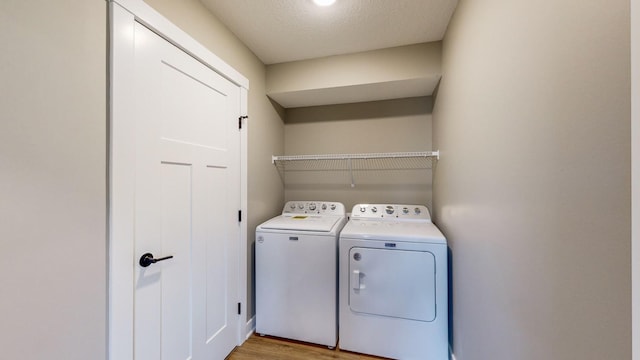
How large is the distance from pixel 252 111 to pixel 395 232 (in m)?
1.56

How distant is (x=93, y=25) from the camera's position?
3.18 feet

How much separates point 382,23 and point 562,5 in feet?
4.37

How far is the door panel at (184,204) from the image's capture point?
Result: 3.90 ft

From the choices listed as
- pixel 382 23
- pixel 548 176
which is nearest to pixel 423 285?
pixel 548 176

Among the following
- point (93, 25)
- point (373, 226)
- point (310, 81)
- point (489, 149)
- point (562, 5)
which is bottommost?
point (373, 226)

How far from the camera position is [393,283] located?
5.88ft

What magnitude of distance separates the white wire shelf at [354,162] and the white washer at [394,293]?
0.81 meters

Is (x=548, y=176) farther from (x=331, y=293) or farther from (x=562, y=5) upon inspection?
(x=331, y=293)

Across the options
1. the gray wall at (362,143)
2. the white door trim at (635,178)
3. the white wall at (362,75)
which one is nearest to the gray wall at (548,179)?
the white door trim at (635,178)

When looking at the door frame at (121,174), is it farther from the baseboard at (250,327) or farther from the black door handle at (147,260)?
the baseboard at (250,327)

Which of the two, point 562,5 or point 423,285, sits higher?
point 562,5

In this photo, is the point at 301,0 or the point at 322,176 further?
the point at 322,176

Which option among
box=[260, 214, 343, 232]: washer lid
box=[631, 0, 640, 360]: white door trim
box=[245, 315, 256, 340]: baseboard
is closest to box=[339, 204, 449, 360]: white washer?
box=[260, 214, 343, 232]: washer lid

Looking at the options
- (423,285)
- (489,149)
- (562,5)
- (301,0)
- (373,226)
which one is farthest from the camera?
(373,226)
